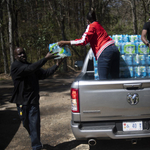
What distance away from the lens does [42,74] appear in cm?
381

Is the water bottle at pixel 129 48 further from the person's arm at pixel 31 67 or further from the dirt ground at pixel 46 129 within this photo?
the dirt ground at pixel 46 129

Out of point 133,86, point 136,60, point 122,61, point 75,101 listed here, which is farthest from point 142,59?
point 75,101

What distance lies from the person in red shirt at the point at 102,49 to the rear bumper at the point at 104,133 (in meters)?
0.99

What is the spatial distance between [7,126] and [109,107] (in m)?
3.39

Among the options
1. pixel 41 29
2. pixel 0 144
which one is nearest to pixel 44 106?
pixel 0 144

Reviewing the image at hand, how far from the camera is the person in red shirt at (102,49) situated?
3697 mm

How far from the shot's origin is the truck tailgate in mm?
3004

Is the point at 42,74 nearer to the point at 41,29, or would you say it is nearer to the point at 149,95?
the point at 149,95

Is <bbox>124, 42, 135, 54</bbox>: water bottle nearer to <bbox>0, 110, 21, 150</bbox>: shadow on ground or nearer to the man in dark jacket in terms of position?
the man in dark jacket

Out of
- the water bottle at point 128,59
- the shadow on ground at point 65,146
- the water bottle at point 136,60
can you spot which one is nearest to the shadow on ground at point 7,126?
the shadow on ground at point 65,146

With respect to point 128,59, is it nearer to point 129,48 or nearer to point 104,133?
point 129,48

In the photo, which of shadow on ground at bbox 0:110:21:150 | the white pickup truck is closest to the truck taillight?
the white pickup truck

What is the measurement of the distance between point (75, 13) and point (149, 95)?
73.4ft

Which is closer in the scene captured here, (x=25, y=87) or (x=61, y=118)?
(x=25, y=87)
